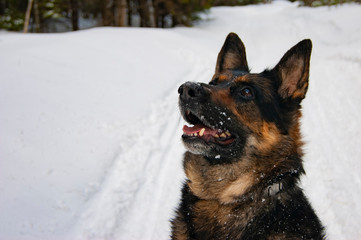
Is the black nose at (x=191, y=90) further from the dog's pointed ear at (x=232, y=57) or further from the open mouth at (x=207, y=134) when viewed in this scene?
the dog's pointed ear at (x=232, y=57)

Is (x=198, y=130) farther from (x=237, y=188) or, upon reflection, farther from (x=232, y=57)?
(x=232, y=57)

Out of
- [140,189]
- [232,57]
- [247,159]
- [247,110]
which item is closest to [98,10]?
[140,189]

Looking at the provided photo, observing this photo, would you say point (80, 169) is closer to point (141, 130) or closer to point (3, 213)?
point (3, 213)

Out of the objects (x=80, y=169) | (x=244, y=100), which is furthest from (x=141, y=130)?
(x=244, y=100)

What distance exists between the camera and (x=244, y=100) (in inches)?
102

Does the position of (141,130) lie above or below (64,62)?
below

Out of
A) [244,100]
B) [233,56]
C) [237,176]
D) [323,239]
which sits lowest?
[323,239]

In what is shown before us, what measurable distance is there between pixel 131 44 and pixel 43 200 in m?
9.07

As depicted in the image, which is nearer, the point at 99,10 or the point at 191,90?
the point at 191,90

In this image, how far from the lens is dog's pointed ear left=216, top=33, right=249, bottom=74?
2.95 metres

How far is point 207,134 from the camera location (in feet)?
Answer: 8.04

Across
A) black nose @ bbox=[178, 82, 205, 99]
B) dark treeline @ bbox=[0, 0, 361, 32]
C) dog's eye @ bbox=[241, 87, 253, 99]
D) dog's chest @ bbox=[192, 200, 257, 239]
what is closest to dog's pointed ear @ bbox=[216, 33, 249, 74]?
dog's eye @ bbox=[241, 87, 253, 99]

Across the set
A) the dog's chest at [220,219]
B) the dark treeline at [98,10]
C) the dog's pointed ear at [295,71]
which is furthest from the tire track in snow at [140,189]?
the dark treeline at [98,10]

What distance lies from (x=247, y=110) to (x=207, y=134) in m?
0.47
